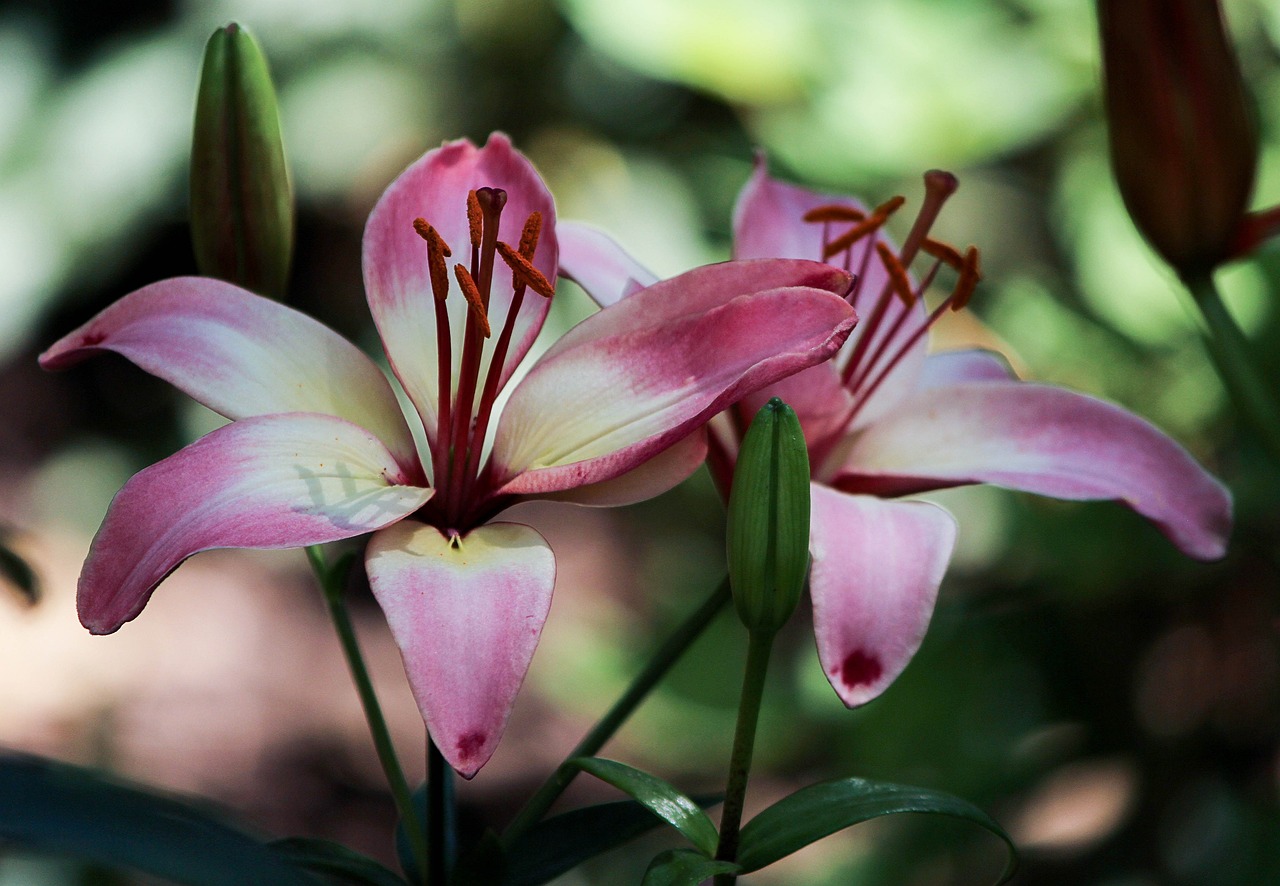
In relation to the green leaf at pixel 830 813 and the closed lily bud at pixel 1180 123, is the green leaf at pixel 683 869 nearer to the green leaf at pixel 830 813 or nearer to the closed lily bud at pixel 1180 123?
the green leaf at pixel 830 813

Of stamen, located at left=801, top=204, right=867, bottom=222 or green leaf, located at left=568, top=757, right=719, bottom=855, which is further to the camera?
stamen, located at left=801, top=204, right=867, bottom=222

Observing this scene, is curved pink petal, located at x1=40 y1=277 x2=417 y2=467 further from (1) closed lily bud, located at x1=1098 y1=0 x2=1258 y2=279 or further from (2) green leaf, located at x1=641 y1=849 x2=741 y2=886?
(1) closed lily bud, located at x1=1098 y1=0 x2=1258 y2=279

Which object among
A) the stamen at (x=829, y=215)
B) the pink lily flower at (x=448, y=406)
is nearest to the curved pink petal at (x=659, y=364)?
the pink lily flower at (x=448, y=406)

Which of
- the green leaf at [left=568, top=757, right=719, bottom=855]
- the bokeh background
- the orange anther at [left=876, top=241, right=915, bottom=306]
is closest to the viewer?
the green leaf at [left=568, top=757, right=719, bottom=855]

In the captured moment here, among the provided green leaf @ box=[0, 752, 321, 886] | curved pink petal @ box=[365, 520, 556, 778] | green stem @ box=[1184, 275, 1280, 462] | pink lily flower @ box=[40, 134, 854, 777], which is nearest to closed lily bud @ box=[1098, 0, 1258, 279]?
green stem @ box=[1184, 275, 1280, 462]

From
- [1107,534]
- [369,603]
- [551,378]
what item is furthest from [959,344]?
[551,378]

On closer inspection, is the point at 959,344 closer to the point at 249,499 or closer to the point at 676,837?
the point at 676,837
